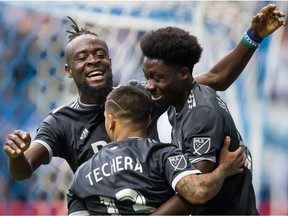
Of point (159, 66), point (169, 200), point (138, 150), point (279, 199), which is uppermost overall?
point (159, 66)

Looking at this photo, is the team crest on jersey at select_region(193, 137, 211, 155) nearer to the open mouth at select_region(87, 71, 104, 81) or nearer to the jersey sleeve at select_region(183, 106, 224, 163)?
the jersey sleeve at select_region(183, 106, 224, 163)

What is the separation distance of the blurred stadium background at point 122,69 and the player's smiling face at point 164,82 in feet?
6.39

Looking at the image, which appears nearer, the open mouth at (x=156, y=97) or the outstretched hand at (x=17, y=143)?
the outstretched hand at (x=17, y=143)

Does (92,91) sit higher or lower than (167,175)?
higher

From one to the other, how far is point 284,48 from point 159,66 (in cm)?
209

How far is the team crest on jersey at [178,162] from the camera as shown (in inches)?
→ 118

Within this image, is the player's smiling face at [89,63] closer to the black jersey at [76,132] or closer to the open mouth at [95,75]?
the open mouth at [95,75]

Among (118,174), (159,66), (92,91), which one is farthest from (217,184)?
(92,91)

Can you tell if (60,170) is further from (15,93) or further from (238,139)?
(238,139)

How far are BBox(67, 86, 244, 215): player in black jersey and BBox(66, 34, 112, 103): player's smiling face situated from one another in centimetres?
75

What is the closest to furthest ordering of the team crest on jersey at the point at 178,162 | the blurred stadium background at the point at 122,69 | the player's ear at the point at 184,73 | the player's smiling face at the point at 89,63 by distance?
the team crest on jersey at the point at 178,162, the player's ear at the point at 184,73, the player's smiling face at the point at 89,63, the blurred stadium background at the point at 122,69

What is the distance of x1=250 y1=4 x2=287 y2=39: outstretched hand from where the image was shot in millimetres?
3613

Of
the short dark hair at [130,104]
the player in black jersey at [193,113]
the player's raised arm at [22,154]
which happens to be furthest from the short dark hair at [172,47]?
the player's raised arm at [22,154]

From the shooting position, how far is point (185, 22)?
5.52 m
